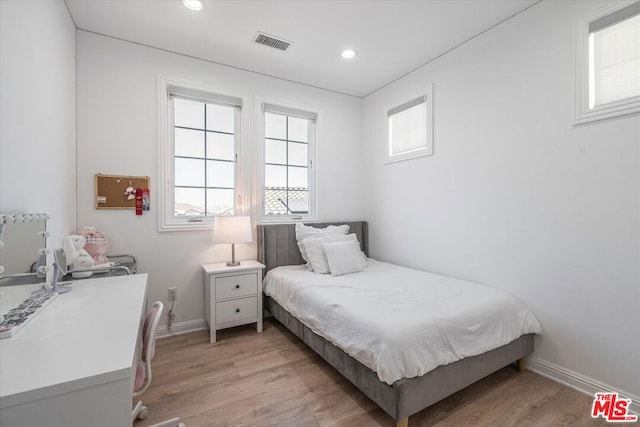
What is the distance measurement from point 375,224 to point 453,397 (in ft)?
7.06

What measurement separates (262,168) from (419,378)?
2.51 m

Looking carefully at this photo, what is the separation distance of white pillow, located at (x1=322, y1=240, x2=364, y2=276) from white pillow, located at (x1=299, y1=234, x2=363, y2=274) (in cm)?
8

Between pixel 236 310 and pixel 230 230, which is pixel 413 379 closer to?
pixel 236 310

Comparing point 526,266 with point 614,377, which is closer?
point 614,377

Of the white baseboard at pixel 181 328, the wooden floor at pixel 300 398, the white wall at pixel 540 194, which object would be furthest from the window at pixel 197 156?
the white wall at pixel 540 194

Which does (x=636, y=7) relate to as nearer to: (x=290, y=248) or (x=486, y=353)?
(x=486, y=353)

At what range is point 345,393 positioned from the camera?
6.21 ft

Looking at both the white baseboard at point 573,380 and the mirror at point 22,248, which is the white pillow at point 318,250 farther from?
the mirror at point 22,248

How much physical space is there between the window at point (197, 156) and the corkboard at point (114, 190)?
9.6 inches

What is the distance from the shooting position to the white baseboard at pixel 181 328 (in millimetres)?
2699

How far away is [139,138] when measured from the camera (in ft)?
8.62

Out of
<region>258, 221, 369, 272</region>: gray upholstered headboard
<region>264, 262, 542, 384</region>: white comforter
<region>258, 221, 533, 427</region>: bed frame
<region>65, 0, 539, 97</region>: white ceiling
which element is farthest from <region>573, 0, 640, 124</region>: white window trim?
<region>258, 221, 369, 272</region>: gray upholstered headboard

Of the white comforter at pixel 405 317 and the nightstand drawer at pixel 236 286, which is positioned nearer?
the white comforter at pixel 405 317

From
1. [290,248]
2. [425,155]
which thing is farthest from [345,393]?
[425,155]
